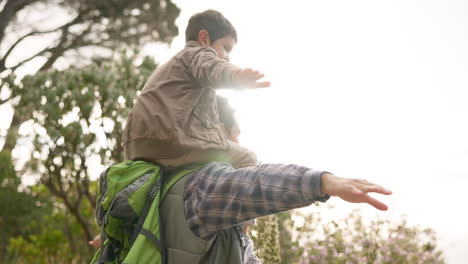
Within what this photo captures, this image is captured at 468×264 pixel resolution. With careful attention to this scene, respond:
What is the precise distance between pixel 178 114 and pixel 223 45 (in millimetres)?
460

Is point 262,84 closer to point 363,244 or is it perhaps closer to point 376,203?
point 376,203

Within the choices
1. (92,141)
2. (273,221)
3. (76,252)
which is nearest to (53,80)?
(92,141)

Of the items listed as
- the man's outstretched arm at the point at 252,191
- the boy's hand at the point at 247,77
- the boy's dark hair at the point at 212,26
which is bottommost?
the man's outstretched arm at the point at 252,191

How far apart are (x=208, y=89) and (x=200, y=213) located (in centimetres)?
54

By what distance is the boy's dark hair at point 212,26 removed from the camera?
2076 mm

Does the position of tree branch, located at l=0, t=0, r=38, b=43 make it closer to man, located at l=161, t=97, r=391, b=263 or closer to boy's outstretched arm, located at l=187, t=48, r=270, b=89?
boy's outstretched arm, located at l=187, t=48, r=270, b=89

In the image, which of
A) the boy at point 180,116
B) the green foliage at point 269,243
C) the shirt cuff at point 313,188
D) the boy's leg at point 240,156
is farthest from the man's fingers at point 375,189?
the green foliage at point 269,243

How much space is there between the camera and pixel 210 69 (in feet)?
5.50

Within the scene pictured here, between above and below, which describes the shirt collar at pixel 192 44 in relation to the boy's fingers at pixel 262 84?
above

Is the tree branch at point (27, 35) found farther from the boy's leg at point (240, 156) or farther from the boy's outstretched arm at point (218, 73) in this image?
the boy's outstretched arm at point (218, 73)

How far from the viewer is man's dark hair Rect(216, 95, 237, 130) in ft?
8.30

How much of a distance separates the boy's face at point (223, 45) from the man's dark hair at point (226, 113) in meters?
0.48

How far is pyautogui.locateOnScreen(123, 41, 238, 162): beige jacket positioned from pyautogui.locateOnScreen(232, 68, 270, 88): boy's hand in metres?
0.19

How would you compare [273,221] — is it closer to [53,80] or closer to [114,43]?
[53,80]
